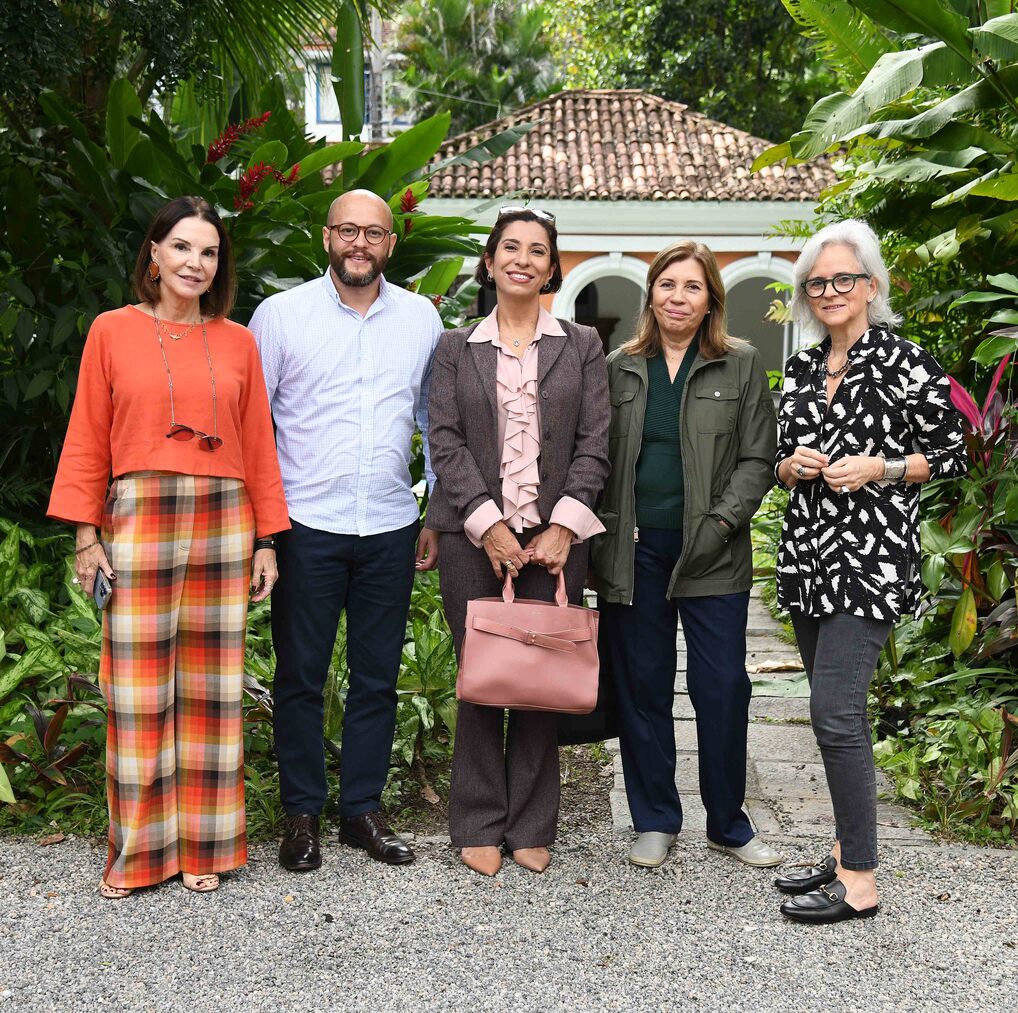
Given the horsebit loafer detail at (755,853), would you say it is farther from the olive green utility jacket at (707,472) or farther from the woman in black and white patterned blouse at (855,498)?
the olive green utility jacket at (707,472)

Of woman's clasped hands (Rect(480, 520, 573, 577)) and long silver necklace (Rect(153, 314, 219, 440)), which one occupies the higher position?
long silver necklace (Rect(153, 314, 219, 440))

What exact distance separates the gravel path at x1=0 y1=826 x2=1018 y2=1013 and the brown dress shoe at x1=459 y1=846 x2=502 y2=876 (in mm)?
44

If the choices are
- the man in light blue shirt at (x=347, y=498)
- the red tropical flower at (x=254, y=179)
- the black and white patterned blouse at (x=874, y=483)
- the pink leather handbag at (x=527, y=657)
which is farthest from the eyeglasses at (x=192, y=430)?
the black and white patterned blouse at (x=874, y=483)

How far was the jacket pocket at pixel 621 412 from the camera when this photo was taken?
346 cm

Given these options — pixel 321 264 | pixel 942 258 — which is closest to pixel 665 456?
pixel 942 258

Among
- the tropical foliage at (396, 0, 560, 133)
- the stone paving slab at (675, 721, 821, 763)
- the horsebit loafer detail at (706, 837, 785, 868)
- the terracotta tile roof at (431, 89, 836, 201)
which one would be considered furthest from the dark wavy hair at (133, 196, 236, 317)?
the tropical foliage at (396, 0, 560, 133)

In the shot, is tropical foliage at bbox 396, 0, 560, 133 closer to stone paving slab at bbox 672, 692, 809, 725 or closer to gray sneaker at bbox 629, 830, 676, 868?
stone paving slab at bbox 672, 692, 809, 725

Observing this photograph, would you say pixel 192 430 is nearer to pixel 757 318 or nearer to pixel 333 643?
pixel 333 643

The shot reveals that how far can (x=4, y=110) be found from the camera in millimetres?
5293

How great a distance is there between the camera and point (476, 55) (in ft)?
86.6

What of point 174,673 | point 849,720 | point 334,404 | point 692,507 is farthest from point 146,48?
point 849,720

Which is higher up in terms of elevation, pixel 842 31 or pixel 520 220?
pixel 842 31

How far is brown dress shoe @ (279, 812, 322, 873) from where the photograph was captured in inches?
134

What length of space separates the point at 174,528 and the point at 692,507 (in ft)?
4.82
